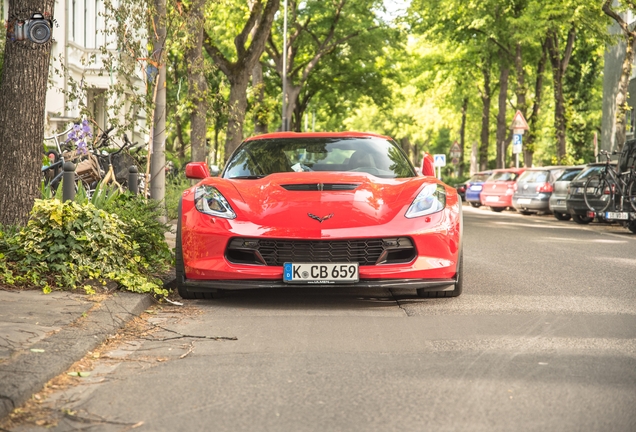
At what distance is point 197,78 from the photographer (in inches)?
704

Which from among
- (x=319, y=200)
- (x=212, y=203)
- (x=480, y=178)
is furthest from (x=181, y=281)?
(x=480, y=178)

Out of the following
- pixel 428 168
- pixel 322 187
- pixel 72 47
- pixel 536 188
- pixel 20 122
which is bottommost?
pixel 536 188

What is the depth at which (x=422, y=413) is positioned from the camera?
4168 mm

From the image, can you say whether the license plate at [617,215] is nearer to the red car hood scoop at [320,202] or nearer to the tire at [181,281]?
the red car hood scoop at [320,202]

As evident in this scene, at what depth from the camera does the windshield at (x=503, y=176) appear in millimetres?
31125

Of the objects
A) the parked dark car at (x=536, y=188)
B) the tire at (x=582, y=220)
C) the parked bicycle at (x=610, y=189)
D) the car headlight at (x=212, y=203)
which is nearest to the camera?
the car headlight at (x=212, y=203)

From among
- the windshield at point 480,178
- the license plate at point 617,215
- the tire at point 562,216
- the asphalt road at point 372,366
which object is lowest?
the tire at point 562,216

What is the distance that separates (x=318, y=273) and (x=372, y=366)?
190 cm

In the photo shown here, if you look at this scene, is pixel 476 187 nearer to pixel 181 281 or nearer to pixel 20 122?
pixel 20 122

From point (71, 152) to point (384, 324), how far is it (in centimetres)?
806

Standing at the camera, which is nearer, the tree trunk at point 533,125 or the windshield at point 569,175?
the windshield at point 569,175

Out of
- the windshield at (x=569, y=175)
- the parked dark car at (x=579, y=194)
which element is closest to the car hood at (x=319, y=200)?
the parked dark car at (x=579, y=194)

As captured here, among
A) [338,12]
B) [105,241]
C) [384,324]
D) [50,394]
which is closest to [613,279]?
[384,324]

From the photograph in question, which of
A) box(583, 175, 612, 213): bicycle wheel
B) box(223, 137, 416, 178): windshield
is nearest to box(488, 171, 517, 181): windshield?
box(583, 175, 612, 213): bicycle wheel
